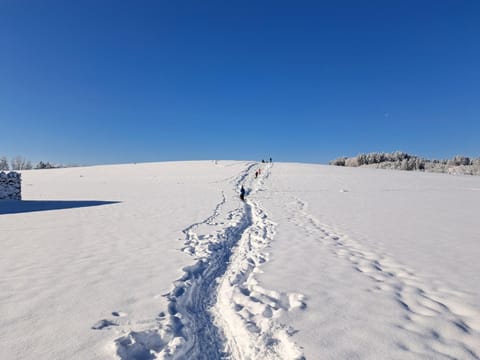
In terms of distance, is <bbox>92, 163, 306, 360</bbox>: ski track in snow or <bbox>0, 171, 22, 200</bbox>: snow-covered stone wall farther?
<bbox>0, 171, 22, 200</bbox>: snow-covered stone wall

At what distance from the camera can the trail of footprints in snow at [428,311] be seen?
3545mm

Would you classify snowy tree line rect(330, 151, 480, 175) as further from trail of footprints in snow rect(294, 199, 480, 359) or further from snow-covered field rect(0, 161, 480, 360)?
trail of footprints in snow rect(294, 199, 480, 359)

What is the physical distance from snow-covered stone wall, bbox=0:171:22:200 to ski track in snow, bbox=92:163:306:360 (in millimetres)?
18481

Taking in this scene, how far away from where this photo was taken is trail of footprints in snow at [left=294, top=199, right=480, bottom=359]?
3.54 metres

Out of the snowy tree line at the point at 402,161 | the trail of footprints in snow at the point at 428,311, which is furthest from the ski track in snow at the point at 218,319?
the snowy tree line at the point at 402,161

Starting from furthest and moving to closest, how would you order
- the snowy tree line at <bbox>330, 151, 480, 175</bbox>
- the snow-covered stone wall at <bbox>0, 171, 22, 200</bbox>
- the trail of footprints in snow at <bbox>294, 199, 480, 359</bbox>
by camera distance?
the snowy tree line at <bbox>330, 151, 480, 175</bbox>, the snow-covered stone wall at <bbox>0, 171, 22, 200</bbox>, the trail of footprints in snow at <bbox>294, 199, 480, 359</bbox>

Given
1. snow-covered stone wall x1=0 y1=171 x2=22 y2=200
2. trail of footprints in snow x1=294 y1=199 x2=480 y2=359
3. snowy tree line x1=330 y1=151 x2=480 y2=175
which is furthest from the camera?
snowy tree line x1=330 y1=151 x2=480 y2=175

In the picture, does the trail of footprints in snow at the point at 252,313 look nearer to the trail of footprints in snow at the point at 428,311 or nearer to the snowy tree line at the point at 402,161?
the trail of footprints in snow at the point at 428,311

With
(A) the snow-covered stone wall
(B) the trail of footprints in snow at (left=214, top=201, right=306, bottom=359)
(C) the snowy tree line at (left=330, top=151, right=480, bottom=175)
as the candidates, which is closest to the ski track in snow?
(B) the trail of footprints in snow at (left=214, top=201, right=306, bottom=359)

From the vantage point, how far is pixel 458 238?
9.56 metres

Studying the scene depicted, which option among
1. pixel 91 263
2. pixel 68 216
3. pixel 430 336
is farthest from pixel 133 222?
pixel 430 336

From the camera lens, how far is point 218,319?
447 centimetres

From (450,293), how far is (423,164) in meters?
114

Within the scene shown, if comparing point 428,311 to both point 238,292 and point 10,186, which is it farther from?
point 10,186
